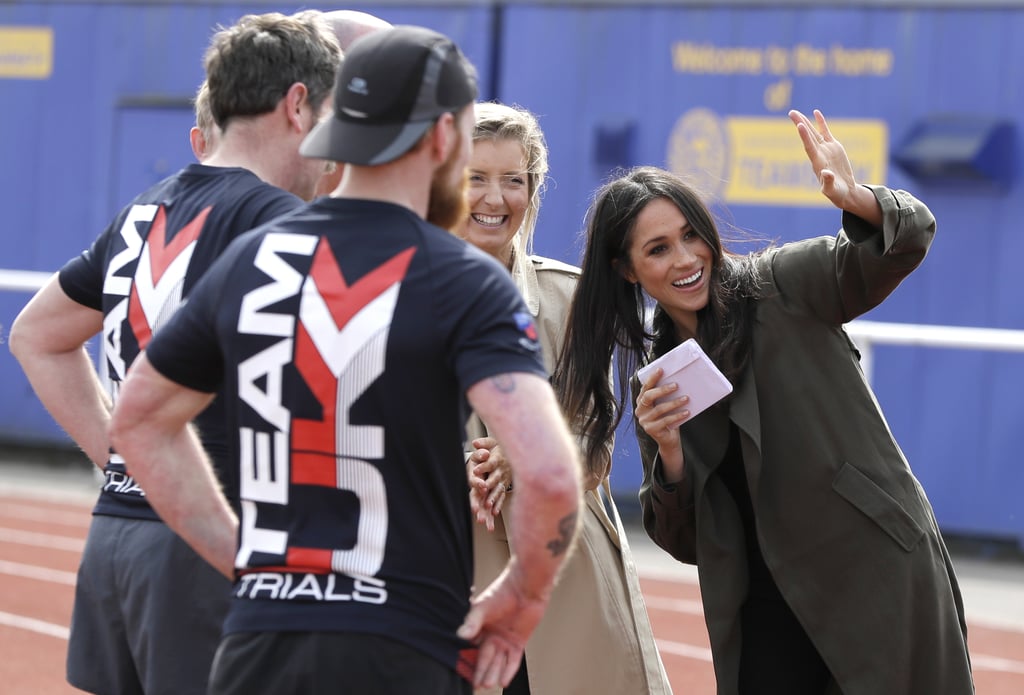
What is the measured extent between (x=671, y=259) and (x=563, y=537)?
55.8 inches

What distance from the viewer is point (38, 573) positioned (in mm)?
8391

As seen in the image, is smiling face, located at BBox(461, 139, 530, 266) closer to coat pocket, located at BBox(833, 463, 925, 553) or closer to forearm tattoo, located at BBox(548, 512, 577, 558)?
coat pocket, located at BBox(833, 463, 925, 553)

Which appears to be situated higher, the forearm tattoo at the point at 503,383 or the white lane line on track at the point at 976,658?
the forearm tattoo at the point at 503,383

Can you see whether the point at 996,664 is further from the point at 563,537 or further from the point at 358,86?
the point at 358,86

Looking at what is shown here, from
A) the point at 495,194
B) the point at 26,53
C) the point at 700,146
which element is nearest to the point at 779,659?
the point at 495,194

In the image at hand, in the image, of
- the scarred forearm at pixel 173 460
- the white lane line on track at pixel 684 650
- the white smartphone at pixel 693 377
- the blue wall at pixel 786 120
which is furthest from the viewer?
the blue wall at pixel 786 120

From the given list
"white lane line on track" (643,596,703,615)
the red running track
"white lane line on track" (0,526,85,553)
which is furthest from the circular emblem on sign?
"white lane line on track" (0,526,85,553)

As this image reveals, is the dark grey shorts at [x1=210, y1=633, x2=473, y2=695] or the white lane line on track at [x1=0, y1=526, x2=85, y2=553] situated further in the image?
the white lane line on track at [x1=0, y1=526, x2=85, y2=553]

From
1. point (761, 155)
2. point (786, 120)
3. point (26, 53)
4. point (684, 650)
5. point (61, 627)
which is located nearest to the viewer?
point (684, 650)

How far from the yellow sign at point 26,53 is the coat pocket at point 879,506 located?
34.5ft

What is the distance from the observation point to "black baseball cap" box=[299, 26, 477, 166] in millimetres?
2246

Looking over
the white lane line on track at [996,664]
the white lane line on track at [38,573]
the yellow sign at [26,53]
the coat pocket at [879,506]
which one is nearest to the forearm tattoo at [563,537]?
the coat pocket at [879,506]

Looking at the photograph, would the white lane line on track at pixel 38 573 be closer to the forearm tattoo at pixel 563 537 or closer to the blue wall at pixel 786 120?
the blue wall at pixel 786 120

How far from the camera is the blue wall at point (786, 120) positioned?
9.29 meters
